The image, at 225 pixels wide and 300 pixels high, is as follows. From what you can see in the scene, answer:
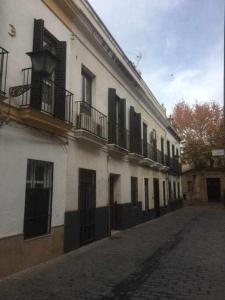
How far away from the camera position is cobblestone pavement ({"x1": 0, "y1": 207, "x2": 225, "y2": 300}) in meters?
5.27

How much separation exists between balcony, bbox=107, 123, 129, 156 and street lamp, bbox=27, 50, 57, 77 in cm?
507

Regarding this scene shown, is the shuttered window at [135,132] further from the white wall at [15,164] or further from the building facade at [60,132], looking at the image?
the white wall at [15,164]

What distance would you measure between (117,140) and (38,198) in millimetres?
5594

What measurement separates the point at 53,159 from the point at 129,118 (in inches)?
275

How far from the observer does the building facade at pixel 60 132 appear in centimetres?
651

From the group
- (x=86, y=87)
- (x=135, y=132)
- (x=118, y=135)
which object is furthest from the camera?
(x=135, y=132)

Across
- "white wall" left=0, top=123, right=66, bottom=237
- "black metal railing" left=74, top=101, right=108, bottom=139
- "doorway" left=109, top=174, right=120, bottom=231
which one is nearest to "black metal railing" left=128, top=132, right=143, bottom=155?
"doorway" left=109, top=174, right=120, bottom=231

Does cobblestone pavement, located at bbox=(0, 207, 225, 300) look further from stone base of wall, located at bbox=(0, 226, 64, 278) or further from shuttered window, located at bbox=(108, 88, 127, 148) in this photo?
shuttered window, located at bbox=(108, 88, 127, 148)

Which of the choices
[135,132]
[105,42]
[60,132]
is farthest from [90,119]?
[135,132]

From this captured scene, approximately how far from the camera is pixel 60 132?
8.15 meters

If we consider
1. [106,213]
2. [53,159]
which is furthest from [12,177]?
[106,213]

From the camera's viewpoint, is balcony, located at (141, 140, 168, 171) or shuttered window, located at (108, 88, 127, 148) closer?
shuttered window, located at (108, 88, 127, 148)

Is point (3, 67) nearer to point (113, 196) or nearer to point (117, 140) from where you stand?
point (117, 140)

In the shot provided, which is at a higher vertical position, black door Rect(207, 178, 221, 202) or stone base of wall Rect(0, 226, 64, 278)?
black door Rect(207, 178, 221, 202)
